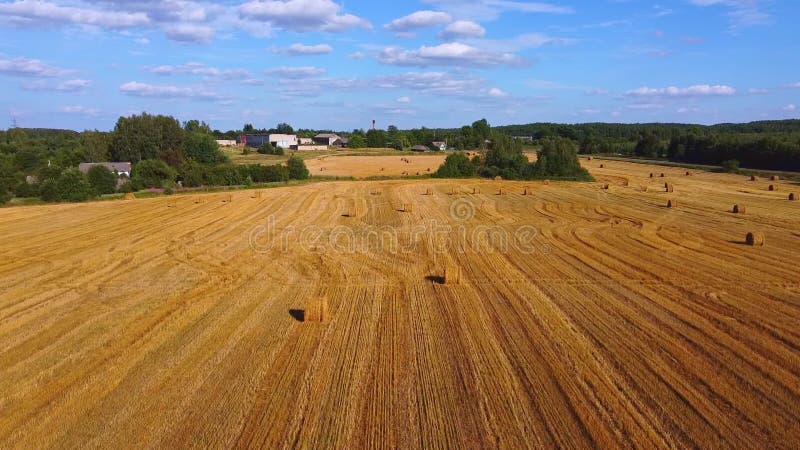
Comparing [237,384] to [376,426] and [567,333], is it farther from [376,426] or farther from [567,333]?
[567,333]

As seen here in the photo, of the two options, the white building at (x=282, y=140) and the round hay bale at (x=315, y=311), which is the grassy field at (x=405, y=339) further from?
the white building at (x=282, y=140)

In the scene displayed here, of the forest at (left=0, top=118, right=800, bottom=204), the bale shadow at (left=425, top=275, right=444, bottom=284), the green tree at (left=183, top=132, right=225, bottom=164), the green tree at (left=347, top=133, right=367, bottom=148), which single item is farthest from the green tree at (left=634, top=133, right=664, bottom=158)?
the bale shadow at (left=425, top=275, right=444, bottom=284)

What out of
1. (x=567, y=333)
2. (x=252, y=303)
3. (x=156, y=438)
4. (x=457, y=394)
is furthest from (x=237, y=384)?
(x=567, y=333)

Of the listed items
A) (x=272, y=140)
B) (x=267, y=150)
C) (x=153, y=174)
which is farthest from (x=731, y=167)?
(x=272, y=140)

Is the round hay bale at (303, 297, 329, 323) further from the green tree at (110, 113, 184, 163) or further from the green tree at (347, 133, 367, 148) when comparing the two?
the green tree at (347, 133, 367, 148)

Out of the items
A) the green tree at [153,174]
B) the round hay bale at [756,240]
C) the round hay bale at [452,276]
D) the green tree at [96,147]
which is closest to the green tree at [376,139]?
the green tree at [96,147]

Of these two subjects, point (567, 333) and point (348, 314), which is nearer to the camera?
point (567, 333)
